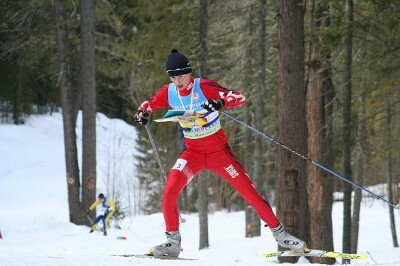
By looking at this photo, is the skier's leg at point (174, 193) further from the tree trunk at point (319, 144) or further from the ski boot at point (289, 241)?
the tree trunk at point (319, 144)

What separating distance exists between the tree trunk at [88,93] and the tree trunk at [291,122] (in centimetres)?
1032

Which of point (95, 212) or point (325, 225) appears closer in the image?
point (325, 225)

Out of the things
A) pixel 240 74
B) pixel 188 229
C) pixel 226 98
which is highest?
pixel 240 74

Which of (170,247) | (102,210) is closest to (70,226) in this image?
(102,210)

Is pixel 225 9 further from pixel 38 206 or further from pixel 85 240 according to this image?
pixel 38 206

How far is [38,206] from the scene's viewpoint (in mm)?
29141

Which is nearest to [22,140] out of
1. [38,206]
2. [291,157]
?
[38,206]

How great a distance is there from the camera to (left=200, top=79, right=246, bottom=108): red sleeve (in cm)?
607

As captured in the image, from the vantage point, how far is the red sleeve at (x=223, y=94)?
607 centimetres

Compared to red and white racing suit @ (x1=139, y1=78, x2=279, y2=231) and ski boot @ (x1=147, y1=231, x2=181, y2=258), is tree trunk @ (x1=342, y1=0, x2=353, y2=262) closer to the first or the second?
red and white racing suit @ (x1=139, y1=78, x2=279, y2=231)

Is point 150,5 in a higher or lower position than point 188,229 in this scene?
higher

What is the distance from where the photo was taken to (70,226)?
18688 millimetres

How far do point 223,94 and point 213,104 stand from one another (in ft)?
0.87

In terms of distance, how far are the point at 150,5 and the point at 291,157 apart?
419 inches
